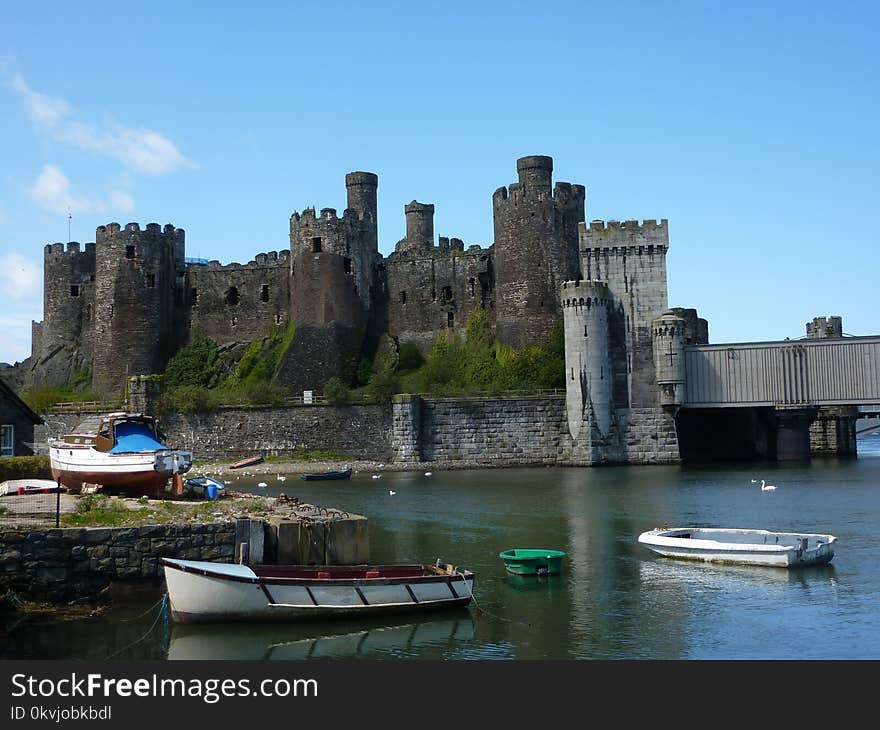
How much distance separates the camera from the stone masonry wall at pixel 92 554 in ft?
58.6

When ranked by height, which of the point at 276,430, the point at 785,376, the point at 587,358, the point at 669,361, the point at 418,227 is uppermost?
the point at 418,227

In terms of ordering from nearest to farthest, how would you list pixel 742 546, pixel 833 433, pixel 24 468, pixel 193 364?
1. pixel 742 546
2. pixel 24 468
3. pixel 193 364
4. pixel 833 433

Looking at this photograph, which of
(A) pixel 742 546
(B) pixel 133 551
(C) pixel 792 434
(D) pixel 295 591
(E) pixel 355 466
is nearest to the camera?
(D) pixel 295 591

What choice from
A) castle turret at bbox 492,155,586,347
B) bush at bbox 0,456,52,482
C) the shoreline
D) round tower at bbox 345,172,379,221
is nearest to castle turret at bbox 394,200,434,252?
round tower at bbox 345,172,379,221

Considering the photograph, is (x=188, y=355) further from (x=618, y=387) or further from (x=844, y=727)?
(x=844, y=727)

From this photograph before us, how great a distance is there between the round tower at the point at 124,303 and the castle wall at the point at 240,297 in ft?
12.7

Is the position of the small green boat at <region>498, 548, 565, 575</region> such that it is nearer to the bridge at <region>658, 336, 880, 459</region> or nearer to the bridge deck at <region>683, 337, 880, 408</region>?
the bridge at <region>658, 336, 880, 459</region>

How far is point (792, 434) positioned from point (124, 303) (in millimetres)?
42286

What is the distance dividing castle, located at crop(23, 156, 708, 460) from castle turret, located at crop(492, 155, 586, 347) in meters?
0.07

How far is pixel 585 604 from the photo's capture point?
19047 millimetres

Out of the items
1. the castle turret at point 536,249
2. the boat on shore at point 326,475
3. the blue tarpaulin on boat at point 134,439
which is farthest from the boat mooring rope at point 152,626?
the castle turret at point 536,249

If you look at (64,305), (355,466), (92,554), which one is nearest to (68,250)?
(64,305)

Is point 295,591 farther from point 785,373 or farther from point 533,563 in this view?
point 785,373

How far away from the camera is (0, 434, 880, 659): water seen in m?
15.8
